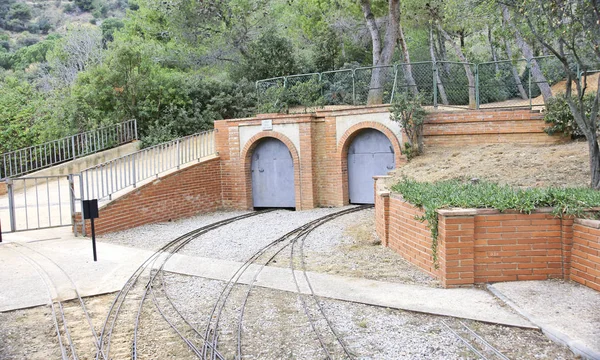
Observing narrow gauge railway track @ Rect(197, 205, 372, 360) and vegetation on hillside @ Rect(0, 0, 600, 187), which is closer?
narrow gauge railway track @ Rect(197, 205, 372, 360)

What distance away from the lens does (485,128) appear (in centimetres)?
1507

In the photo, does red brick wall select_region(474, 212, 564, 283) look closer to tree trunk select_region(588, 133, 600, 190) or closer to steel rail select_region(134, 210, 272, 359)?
tree trunk select_region(588, 133, 600, 190)

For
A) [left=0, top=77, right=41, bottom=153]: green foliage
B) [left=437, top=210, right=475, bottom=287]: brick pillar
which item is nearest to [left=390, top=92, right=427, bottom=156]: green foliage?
[left=437, top=210, right=475, bottom=287]: brick pillar

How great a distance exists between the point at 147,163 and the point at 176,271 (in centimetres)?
820

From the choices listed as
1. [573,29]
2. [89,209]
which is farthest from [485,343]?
[89,209]

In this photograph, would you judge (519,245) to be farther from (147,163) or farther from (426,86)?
(147,163)

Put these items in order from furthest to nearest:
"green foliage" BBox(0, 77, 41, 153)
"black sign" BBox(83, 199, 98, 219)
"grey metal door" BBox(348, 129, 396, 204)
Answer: "green foliage" BBox(0, 77, 41, 153) < "grey metal door" BBox(348, 129, 396, 204) < "black sign" BBox(83, 199, 98, 219)

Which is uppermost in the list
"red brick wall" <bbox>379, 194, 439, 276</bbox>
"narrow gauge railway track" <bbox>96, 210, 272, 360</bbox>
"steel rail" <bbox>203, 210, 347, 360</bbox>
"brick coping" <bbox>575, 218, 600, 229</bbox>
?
"brick coping" <bbox>575, 218, 600, 229</bbox>

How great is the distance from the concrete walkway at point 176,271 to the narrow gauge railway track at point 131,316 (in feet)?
0.71

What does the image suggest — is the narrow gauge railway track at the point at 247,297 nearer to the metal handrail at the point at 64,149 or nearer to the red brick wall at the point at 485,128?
the red brick wall at the point at 485,128

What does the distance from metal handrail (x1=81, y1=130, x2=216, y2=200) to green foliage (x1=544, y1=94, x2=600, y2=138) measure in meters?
10.6

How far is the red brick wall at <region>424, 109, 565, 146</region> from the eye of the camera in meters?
14.4

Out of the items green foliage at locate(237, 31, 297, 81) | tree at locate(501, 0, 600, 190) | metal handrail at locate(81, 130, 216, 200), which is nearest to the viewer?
tree at locate(501, 0, 600, 190)

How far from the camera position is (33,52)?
5397 cm
